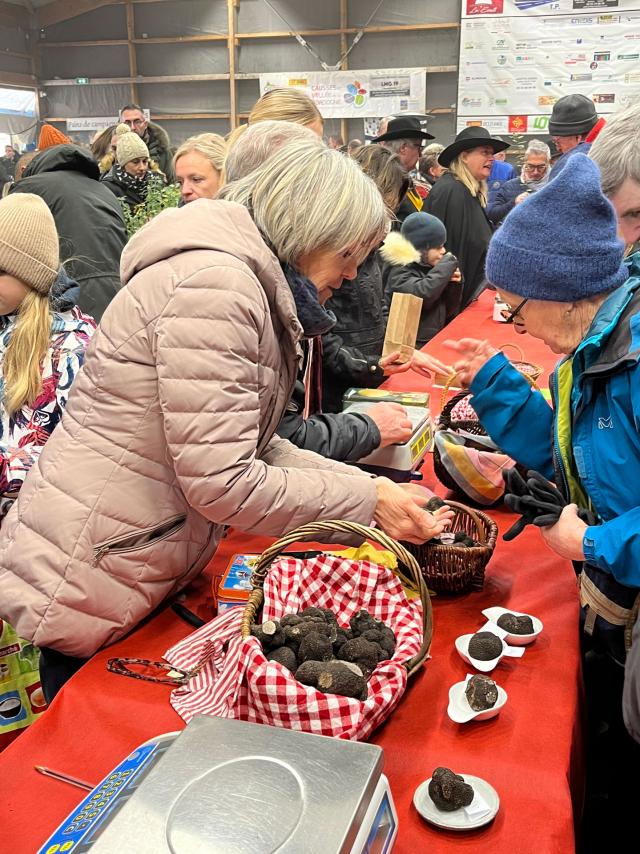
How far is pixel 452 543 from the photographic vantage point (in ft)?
5.35

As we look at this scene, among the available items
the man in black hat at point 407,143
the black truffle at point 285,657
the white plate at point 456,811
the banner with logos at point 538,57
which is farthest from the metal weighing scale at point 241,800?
the banner with logos at point 538,57

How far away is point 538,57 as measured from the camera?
1030 cm

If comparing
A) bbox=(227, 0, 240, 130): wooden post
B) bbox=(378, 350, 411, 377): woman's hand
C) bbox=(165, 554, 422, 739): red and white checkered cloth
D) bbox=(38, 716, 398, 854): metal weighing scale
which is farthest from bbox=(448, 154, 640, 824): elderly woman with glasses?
bbox=(227, 0, 240, 130): wooden post

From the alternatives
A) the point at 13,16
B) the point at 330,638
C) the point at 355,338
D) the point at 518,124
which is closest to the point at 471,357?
the point at 330,638

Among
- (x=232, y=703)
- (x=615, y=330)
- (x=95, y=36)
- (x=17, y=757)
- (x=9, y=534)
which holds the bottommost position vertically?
(x=17, y=757)

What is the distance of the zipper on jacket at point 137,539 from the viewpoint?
4.84 feet

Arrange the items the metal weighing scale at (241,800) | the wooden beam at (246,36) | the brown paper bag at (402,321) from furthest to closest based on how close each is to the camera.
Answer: the wooden beam at (246,36), the brown paper bag at (402,321), the metal weighing scale at (241,800)

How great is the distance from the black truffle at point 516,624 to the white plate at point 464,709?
16cm

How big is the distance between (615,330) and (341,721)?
2.67 ft

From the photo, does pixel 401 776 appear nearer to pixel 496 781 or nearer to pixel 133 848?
pixel 496 781

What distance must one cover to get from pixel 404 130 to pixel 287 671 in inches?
196

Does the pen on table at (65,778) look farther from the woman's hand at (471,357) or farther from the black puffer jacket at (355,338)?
the black puffer jacket at (355,338)

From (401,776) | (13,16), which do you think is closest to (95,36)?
(13,16)

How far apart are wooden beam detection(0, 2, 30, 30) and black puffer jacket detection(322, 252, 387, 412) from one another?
11.9 metres
